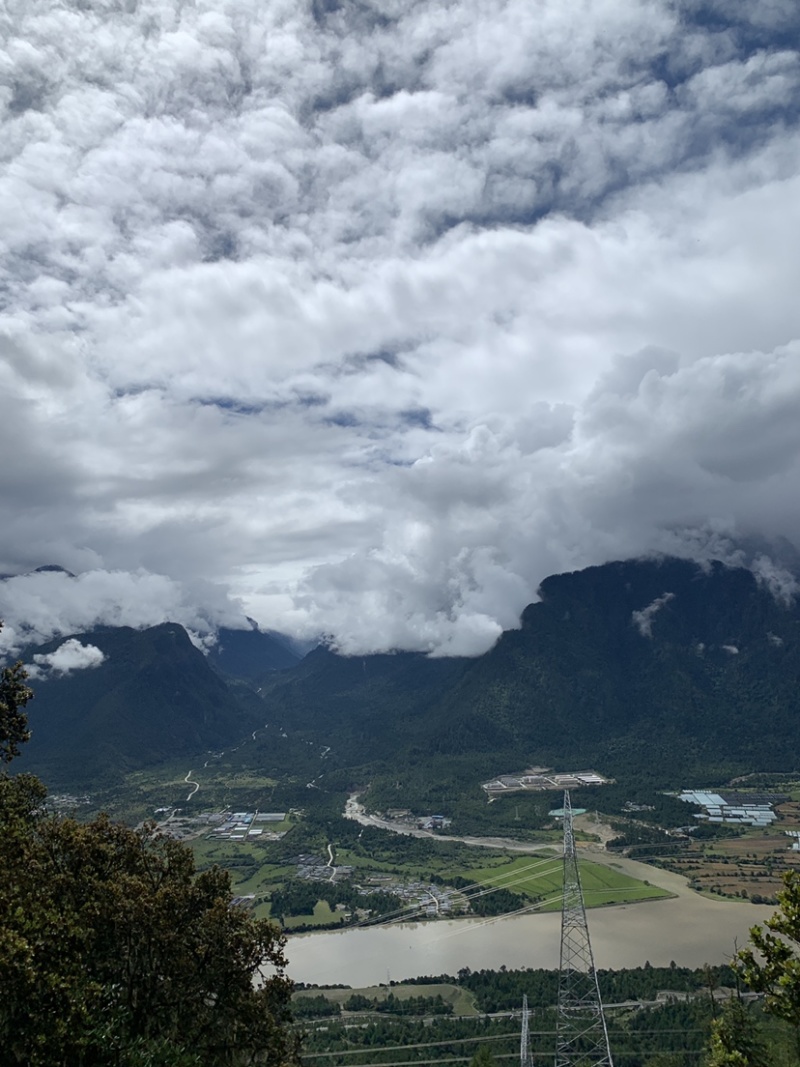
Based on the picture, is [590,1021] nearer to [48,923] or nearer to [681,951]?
[681,951]

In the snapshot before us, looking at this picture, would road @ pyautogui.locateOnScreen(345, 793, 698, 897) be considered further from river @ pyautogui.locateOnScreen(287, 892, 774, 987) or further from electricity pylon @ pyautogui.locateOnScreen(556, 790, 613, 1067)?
electricity pylon @ pyautogui.locateOnScreen(556, 790, 613, 1067)

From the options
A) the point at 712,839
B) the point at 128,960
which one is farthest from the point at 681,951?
the point at 128,960

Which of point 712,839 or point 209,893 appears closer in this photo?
point 209,893

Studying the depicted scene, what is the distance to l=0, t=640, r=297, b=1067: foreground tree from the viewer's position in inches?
608

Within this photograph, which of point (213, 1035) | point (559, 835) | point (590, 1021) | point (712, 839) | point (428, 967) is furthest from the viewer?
point (559, 835)

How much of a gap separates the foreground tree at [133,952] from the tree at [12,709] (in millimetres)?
11041

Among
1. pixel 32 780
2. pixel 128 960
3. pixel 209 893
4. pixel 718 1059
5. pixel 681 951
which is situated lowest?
pixel 681 951

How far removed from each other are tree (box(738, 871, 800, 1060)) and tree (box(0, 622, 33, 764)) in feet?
92.6

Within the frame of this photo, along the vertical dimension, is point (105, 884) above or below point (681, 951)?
above

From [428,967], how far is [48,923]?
290ft

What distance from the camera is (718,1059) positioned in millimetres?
18031

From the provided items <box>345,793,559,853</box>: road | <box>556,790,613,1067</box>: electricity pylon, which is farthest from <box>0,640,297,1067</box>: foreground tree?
<box>345,793,559,853</box>: road

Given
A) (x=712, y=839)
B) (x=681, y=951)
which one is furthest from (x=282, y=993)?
(x=712, y=839)

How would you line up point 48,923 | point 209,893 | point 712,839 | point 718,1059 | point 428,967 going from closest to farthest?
point 48,923
point 718,1059
point 209,893
point 428,967
point 712,839
